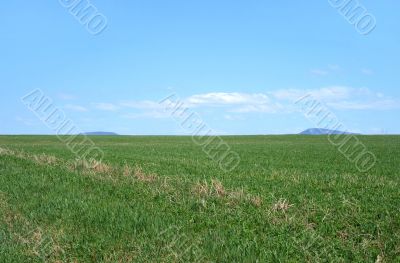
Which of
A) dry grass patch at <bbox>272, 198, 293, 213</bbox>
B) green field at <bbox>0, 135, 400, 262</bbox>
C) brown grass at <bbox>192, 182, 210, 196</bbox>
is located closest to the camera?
green field at <bbox>0, 135, 400, 262</bbox>

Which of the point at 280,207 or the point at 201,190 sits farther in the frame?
the point at 201,190

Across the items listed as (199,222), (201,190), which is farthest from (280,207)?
(201,190)

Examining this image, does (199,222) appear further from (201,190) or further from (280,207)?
(201,190)

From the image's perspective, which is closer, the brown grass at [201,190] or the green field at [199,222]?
the green field at [199,222]

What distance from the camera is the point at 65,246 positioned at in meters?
8.34

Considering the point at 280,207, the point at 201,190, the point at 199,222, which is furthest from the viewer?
the point at 201,190

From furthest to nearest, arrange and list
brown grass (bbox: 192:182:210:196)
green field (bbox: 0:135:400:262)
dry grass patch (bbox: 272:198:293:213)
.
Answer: brown grass (bbox: 192:182:210:196) → dry grass patch (bbox: 272:198:293:213) → green field (bbox: 0:135:400:262)

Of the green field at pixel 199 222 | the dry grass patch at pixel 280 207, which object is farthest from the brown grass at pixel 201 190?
the dry grass patch at pixel 280 207

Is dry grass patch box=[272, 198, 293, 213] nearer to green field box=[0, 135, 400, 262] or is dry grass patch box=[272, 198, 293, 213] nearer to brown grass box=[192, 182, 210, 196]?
green field box=[0, 135, 400, 262]

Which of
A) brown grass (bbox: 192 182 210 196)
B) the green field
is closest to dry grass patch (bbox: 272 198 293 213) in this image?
the green field

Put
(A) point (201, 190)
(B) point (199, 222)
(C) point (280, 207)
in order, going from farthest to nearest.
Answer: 1. (A) point (201, 190)
2. (C) point (280, 207)
3. (B) point (199, 222)

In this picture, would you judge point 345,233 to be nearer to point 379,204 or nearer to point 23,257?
point 379,204

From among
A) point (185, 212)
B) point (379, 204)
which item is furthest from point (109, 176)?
point (379, 204)

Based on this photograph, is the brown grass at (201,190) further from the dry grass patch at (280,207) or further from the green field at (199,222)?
the dry grass patch at (280,207)
